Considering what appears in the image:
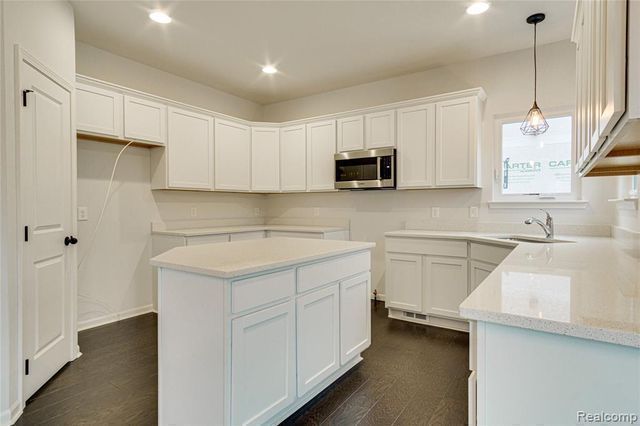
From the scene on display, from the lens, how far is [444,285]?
3.36 meters

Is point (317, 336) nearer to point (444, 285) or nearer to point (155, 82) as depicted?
point (444, 285)

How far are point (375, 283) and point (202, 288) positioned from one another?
312 centimetres

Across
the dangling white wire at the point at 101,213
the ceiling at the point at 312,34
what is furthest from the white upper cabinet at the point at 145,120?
the ceiling at the point at 312,34

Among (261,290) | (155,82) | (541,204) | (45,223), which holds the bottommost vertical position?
(261,290)

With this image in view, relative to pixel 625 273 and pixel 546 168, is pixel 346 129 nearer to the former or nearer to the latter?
pixel 546 168

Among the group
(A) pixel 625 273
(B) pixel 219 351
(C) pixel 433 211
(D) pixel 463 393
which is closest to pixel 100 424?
(B) pixel 219 351

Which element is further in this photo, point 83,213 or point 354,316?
point 83,213

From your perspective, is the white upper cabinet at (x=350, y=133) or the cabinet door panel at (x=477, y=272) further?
the white upper cabinet at (x=350, y=133)

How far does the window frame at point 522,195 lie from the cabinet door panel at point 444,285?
2.90 feet

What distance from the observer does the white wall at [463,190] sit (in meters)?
3.31

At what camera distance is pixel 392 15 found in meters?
2.90

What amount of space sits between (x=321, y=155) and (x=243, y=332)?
320cm

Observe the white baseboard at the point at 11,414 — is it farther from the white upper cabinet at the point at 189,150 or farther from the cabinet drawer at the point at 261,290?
the white upper cabinet at the point at 189,150

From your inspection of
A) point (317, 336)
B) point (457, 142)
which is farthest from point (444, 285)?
point (317, 336)
